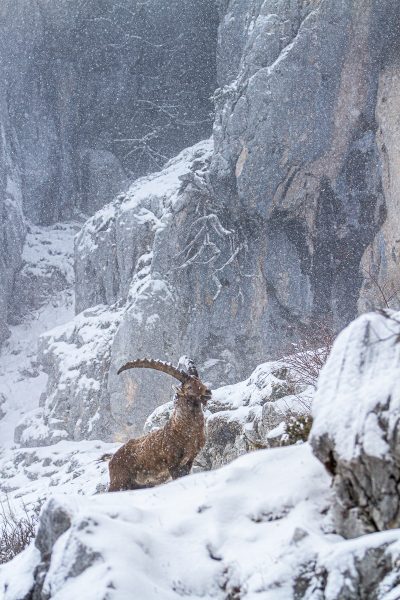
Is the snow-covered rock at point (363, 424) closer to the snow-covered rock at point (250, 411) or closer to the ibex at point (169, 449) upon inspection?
the ibex at point (169, 449)

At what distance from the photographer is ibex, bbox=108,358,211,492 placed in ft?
17.8

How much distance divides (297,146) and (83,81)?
47.4 feet

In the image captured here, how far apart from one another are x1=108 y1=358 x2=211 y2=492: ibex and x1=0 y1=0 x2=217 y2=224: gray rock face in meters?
25.0

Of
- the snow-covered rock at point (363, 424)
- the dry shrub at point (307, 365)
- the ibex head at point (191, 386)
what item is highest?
the snow-covered rock at point (363, 424)

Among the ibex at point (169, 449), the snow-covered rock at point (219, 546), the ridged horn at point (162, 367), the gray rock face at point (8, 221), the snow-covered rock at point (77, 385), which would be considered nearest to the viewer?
the snow-covered rock at point (219, 546)

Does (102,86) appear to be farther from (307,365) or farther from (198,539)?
(198,539)

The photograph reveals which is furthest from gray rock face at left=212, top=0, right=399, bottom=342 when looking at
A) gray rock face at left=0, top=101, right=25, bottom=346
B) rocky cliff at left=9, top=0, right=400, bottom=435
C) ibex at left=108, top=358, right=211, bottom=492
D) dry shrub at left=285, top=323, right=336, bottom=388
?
ibex at left=108, top=358, right=211, bottom=492

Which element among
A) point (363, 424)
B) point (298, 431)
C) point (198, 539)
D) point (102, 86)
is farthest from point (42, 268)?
point (363, 424)

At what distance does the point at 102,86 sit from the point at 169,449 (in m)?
27.0

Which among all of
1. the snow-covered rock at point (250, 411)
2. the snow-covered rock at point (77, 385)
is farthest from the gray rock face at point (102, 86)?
the snow-covered rock at point (250, 411)

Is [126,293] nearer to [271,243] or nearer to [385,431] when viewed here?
[271,243]

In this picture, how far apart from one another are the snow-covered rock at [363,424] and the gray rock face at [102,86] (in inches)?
1069

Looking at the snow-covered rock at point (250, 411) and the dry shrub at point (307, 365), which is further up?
the dry shrub at point (307, 365)

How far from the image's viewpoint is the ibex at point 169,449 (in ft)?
17.8
